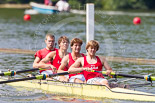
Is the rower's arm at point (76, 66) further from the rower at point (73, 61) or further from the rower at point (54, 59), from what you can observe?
the rower at point (54, 59)

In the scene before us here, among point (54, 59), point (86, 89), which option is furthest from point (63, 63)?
point (86, 89)

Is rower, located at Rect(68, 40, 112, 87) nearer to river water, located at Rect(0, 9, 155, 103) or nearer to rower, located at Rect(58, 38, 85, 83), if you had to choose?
rower, located at Rect(58, 38, 85, 83)

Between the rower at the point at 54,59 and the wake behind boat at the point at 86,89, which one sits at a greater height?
the rower at the point at 54,59

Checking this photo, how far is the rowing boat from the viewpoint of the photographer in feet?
31.2

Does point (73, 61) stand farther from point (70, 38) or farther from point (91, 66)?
point (70, 38)

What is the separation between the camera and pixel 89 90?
10.1m

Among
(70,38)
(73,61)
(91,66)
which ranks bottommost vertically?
(91,66)

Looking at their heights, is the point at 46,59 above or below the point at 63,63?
above

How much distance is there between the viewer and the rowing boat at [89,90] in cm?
952

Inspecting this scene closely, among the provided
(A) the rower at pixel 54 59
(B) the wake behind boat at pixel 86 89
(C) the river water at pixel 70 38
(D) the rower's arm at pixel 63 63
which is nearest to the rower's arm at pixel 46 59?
(A) the rower at pixel 54 59

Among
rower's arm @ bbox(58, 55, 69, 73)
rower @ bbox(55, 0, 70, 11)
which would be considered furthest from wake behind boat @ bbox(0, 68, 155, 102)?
rower @ bbox(55, 0, 70, 11)

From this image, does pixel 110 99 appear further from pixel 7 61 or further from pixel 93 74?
pixel 7 61

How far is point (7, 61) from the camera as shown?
16.2 metres

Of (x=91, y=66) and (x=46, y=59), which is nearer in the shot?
(x=91, y=66)
